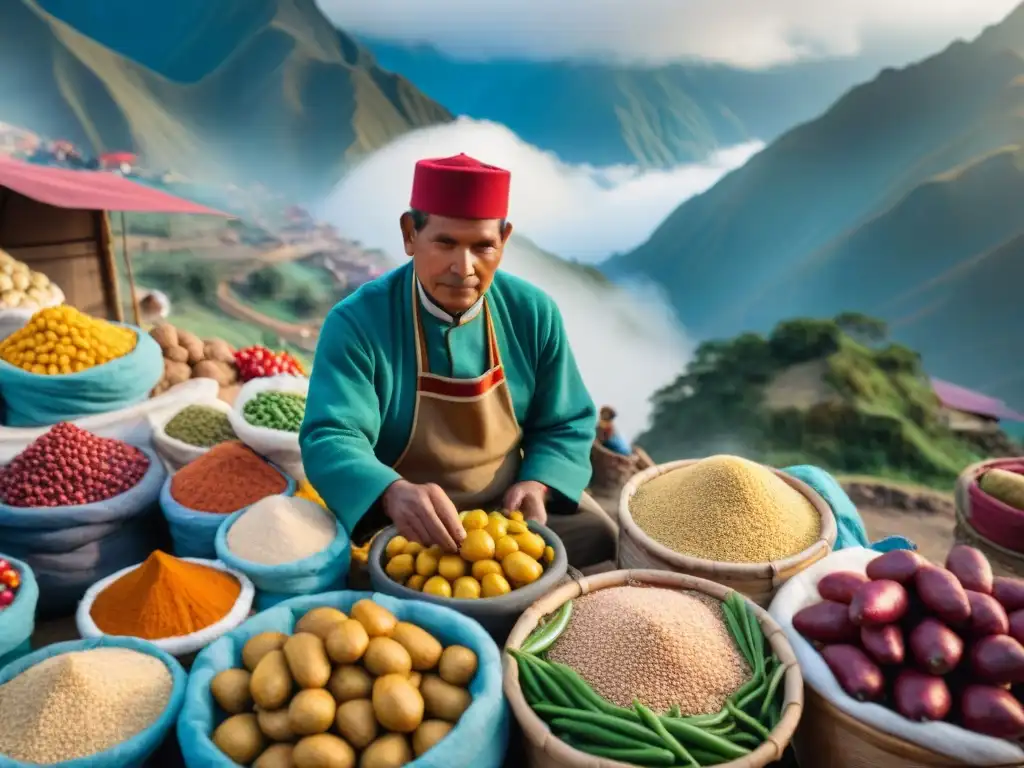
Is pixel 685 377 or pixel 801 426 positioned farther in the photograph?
pixel 685 377

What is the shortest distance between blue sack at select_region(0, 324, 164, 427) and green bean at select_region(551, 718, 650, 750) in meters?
2.17

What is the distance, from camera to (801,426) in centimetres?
710

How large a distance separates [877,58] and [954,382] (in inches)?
140

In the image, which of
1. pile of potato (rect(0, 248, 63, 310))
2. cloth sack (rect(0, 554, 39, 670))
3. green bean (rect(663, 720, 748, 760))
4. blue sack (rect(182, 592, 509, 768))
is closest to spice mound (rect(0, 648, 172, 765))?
blue sack (rect(182, 592, 509, 768))

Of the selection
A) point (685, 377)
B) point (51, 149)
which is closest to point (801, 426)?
point (685, 377)

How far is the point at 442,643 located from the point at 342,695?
0.25m

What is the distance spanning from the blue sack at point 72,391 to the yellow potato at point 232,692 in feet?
5.76

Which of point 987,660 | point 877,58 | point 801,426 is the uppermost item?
point 877,58

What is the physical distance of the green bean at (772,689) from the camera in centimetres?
138

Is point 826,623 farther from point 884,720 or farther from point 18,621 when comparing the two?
point 18,621

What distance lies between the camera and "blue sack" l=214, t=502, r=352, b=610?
5.91 ft

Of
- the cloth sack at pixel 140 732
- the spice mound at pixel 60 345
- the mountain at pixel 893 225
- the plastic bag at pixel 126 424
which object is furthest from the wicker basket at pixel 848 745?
the mountain at pixel 893 225

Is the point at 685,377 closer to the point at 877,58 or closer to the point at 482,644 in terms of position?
the point at 877,58

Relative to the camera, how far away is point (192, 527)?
216 cm
